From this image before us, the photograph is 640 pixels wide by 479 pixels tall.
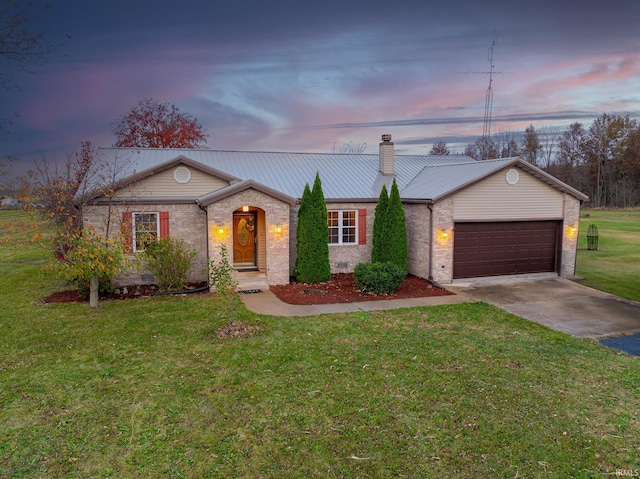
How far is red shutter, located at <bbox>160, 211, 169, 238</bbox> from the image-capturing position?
15.0 metres

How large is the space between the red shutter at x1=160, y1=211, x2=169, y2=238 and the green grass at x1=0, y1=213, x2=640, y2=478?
4.88 metres

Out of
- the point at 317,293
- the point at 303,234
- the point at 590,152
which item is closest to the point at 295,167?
the point at 303,234

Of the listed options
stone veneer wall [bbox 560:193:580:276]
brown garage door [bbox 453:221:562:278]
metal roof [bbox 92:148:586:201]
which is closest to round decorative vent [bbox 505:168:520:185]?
metal roof [bbox 92:148:586:201]

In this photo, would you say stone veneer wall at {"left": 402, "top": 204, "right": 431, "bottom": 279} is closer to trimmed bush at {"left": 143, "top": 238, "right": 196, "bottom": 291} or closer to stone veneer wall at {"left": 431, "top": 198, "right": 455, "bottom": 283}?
stone veneer wall at {"left": 431, "top": 198, "right": 455, "bottom": 283}

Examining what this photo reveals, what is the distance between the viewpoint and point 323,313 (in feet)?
Answer: 37.9

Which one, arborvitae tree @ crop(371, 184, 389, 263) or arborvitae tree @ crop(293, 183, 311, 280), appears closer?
arborvitae tree @ crop(293, 183, 311, 280)

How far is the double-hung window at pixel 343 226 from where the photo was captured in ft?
55.8

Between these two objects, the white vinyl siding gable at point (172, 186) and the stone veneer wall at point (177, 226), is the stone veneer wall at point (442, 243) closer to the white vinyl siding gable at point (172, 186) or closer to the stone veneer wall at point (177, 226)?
the white vinyl siding gable at point (172, 186)

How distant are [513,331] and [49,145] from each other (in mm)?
16244

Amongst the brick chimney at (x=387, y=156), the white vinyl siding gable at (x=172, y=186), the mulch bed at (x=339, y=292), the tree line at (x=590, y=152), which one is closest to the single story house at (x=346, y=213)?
the white vinyl siding gable at (x=172, y=186)

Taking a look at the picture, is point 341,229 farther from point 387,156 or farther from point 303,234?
point 387,156

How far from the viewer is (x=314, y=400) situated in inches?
260

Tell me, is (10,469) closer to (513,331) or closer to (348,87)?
(513,331)

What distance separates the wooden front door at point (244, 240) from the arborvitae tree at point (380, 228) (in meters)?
4.88
